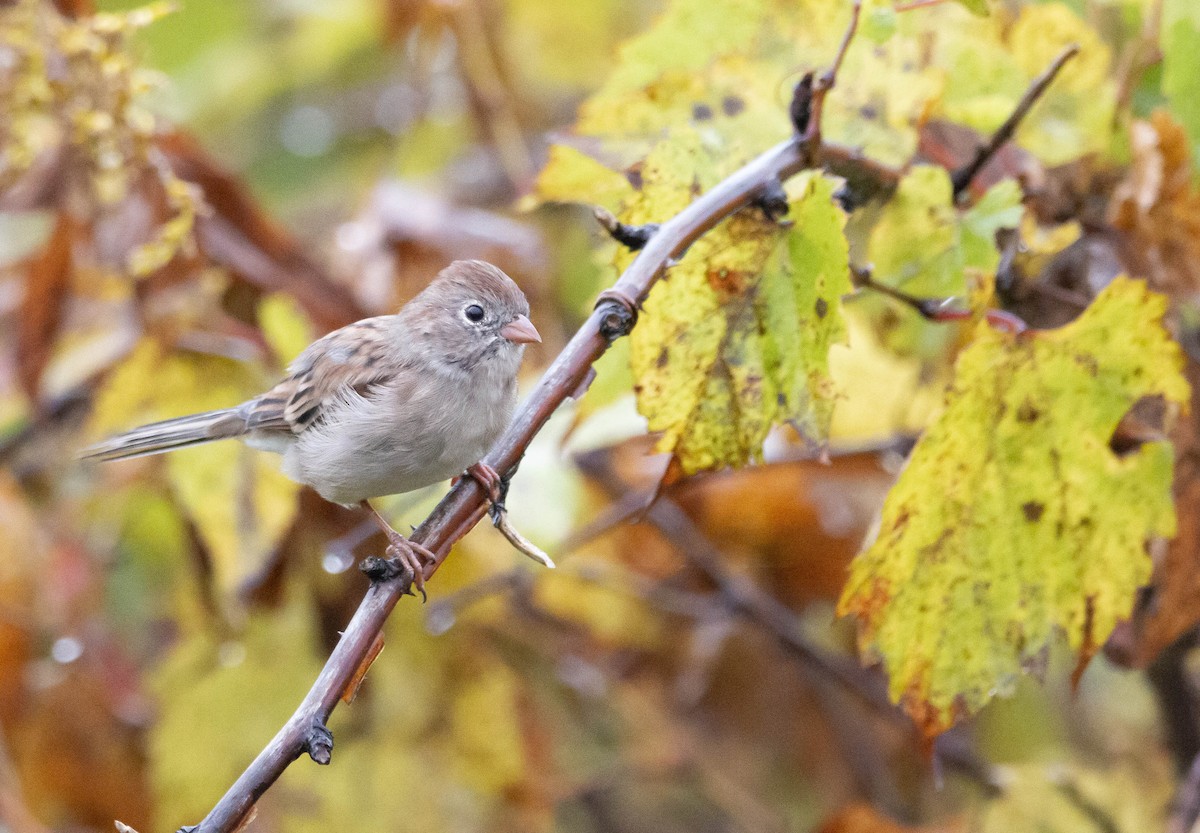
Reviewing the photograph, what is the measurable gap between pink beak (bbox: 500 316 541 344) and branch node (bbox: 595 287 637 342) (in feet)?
3.63

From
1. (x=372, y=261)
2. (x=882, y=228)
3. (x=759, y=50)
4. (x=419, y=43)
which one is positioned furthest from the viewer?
(x=419, y=43)

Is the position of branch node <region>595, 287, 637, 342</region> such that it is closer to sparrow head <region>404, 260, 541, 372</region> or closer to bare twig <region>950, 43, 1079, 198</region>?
bare twig <region>950, 43, 1079, 198</region>

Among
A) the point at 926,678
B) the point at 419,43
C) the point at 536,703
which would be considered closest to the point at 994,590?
the point at 926,678

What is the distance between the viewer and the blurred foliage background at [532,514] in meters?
2.17

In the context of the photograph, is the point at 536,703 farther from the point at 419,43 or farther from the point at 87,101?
the point at 419,43

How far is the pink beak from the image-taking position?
265 cm

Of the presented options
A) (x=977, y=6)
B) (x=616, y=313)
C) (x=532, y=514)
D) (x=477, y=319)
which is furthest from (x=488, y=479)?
(x=477, y=319)

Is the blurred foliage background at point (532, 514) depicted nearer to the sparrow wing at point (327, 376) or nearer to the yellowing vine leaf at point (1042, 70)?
the yellowing vine leaf at point (1042, 70)

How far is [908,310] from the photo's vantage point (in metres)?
2.39

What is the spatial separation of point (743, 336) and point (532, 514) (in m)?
0.94

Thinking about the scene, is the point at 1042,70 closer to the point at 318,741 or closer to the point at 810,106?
the point at 810,106

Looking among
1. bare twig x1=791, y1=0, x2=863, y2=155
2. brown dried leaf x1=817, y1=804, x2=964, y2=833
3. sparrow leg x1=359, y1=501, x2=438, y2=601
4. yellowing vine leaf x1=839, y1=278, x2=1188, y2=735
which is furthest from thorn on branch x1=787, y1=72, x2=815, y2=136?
brown dried leaf x1=817, y1=804, x2=964, y2=833

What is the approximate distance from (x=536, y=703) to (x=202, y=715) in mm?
934

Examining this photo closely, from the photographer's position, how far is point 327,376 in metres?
2.83
